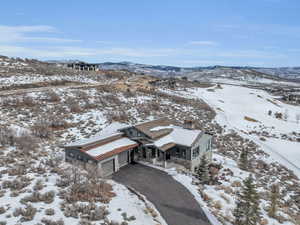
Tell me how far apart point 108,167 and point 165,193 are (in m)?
5.42

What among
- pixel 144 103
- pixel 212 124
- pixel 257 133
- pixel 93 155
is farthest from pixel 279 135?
pixel 93 155

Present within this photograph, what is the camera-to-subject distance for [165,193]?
624 inches

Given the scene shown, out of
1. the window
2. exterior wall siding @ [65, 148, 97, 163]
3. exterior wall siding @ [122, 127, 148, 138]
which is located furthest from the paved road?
the window

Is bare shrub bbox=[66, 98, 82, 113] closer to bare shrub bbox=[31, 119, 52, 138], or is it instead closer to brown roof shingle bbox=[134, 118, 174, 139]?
bare shrub bbox=[31, 119, 52, 138]

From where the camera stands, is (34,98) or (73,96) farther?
(73,96)

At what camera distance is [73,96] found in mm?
41156

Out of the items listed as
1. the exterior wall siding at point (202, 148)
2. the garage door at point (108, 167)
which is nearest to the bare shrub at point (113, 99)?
the exterior wall siding at point (202, 148)

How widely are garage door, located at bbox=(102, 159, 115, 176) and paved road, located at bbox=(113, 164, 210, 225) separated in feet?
1.64

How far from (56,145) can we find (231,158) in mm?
19382

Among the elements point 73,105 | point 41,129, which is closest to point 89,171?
point 41,129

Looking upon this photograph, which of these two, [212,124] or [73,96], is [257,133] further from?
[73,96]

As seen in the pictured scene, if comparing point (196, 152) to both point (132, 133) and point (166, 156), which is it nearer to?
point (166, 156)

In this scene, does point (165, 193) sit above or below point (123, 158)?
below

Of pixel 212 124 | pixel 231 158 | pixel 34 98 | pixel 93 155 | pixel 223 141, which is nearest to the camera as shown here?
pixel 93 155
